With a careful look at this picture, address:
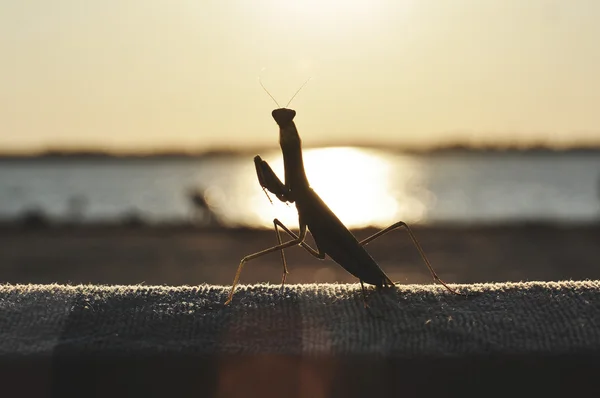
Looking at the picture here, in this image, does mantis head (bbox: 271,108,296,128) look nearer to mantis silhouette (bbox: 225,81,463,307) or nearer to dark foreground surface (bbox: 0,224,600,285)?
mantis silhouette (bbox: 225,81,463,307)

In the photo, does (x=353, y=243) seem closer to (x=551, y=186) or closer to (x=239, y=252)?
(x=239, y=252)

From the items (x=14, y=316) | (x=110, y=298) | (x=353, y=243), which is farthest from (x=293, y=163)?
(x=14, y=316)

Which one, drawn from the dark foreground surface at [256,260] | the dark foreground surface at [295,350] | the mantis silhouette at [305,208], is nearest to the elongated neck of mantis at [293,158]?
the mantis silhouette at [305,208]

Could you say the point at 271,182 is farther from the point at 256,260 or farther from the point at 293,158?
the point at 256,260

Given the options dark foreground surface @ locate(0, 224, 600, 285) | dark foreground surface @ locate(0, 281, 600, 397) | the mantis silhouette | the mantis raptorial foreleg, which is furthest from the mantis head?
dark foreground surface @ locate(0, 224, 600, 285)

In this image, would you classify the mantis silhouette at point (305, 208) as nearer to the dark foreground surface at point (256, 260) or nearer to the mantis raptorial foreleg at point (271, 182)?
the mantis raptorial foreleg at point (271, 182)

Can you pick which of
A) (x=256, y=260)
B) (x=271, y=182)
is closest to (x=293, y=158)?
(x=271, y=182)

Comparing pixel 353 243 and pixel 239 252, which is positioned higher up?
pixel 353 243
